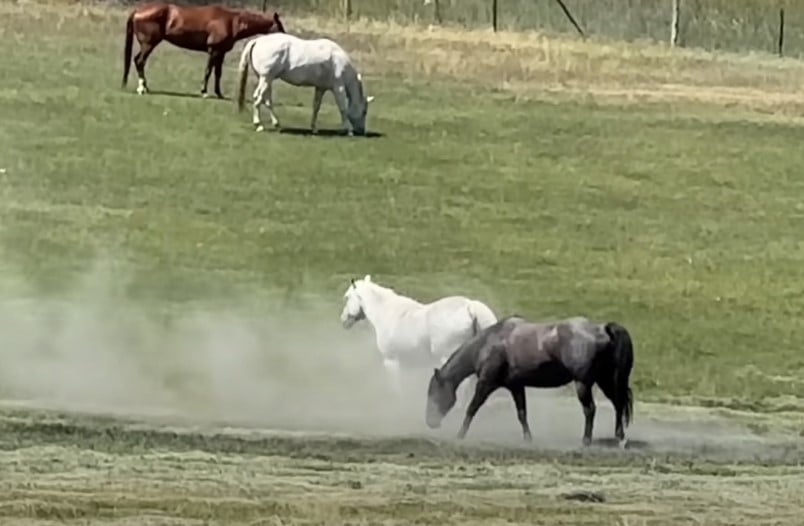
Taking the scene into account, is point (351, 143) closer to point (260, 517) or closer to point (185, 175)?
point (185, 175)

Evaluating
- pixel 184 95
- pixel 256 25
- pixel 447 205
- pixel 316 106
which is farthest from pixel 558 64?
pixel 447 205

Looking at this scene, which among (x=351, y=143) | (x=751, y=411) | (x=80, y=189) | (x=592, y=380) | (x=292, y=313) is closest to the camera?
(x=592, y=380)

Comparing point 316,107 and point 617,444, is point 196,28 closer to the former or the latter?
point 316,107

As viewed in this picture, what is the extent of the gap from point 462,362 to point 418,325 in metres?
1.43

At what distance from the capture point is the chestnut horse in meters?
35.7

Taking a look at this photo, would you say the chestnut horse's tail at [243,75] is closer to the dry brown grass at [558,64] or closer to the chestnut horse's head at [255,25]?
the chestnut horse's head at [255,25]

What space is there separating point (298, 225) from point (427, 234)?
1.53m

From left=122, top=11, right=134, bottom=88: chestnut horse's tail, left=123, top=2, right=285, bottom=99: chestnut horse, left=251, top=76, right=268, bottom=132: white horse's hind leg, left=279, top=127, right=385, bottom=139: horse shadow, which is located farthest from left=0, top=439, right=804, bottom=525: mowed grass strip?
left=123, top=2, right=285, bottom=99: chestnut horse

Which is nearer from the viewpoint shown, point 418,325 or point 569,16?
point 418,325

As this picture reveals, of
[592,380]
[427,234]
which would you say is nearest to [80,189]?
[427,234]

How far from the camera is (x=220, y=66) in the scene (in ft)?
116

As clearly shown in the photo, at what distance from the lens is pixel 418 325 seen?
51.0 feet

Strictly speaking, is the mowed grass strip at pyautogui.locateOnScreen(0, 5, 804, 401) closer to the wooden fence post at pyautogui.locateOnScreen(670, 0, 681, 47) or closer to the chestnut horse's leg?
the chestnut horse's leg

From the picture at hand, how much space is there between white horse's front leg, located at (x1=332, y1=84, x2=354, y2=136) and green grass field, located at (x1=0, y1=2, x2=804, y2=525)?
77cm
